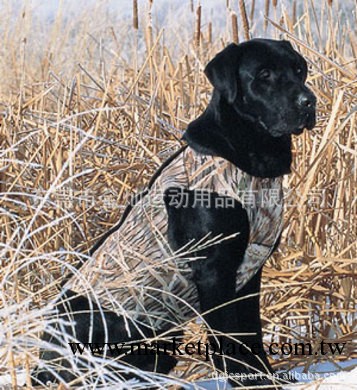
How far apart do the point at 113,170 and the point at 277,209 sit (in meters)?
1.06

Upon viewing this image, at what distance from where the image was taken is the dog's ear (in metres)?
2.06

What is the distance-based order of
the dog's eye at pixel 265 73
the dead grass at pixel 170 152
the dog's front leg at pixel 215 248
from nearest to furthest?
the dog's front leg at pixel 215 248
the dog's eye at pixel 265 73
the dead grass at pixel 170 152

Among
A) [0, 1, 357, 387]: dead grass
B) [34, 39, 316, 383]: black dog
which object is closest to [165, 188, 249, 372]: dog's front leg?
[34, 39, 316, 383]: black dog

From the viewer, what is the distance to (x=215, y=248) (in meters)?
2.01

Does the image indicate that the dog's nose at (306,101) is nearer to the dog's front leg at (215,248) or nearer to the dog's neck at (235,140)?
the dog's neck at (235,140)

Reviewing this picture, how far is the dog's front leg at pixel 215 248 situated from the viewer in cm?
200

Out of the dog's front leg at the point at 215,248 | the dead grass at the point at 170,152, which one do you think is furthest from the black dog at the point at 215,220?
the dead grass at the point at 170,152

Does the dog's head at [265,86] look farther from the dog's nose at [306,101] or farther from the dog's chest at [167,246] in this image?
the dog's chest at [167,246]

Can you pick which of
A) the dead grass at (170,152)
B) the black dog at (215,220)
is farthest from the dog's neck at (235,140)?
the dead grass at (170,152)

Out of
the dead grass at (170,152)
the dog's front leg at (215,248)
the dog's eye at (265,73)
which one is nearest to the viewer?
the dog's front leg at (215,248)

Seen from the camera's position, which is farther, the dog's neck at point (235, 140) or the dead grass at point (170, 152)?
the dead grass at point (170, 152)

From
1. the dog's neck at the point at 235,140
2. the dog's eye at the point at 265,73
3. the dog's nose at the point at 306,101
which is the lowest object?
the dog's neck at the point at 235,140

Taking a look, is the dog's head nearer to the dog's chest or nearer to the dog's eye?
the dog's eye

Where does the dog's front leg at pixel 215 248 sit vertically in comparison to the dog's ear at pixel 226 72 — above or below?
below
